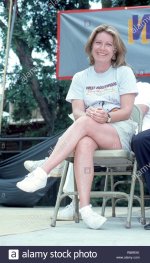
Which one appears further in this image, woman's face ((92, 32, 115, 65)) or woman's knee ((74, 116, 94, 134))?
woman's face ((92, 32, 115, 65))

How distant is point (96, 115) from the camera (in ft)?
9.45

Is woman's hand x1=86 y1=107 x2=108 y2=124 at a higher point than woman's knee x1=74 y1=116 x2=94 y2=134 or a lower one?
higher

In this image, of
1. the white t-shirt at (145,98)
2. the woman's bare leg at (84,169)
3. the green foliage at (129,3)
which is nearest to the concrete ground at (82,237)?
the woman's bare leg at (84,169)

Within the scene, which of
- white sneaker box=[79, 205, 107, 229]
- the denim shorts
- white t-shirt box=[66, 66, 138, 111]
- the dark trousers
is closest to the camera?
white sneaker box=[79, 205, 107, 229]

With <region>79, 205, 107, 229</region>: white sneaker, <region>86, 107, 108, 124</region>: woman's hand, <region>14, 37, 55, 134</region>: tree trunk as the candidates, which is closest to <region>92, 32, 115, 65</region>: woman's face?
<region>86, 107, 108, 124</region>: woman's hand

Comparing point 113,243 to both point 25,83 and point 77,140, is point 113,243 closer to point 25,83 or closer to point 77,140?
point 77,140

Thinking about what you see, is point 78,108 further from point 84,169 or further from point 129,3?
point 129,3

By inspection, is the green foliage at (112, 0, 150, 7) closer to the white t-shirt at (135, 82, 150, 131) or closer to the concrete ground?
the white t-shirt at (135, 82, 150, 131)

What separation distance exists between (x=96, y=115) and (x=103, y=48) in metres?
0.48

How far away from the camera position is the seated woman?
2832mm

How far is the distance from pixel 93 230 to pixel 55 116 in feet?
17.2

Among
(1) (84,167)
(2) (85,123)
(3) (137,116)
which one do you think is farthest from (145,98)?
(1) (84,167)

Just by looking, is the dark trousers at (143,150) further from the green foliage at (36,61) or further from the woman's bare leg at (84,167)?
the green foliage at (36,61)
